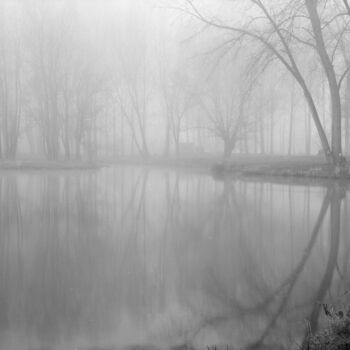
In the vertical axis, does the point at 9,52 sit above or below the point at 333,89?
above

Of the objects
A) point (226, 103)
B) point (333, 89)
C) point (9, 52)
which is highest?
point (9, 52)

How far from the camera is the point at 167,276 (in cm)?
403

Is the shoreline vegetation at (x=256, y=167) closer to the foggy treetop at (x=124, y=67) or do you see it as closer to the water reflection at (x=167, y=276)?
the foggy treetop at (x=124, y=67)

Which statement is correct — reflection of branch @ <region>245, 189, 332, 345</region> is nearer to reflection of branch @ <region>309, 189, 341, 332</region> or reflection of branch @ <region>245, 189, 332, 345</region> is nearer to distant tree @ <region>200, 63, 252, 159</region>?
reflection of branch @ <region>309, 189, 341, 332</region>

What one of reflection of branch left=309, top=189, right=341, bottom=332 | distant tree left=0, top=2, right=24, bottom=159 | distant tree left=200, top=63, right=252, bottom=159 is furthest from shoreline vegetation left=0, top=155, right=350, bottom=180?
reflection of branch left=309, top=189, right=341, bottom=332

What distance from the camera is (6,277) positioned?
3854 mm

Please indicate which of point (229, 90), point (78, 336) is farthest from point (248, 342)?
point (229, 90)

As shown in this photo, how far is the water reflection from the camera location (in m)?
2.85

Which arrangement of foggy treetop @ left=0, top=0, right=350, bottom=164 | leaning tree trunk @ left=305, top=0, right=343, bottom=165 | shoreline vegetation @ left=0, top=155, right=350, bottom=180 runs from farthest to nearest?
foggy treetop @ left=0, top=0, right=350, bottom=164 < shoreline vegetation @ left=0, top=155, right=350, bottom=180 < leaning tree trunk @ left=305, top=0, right=343, bottom=165

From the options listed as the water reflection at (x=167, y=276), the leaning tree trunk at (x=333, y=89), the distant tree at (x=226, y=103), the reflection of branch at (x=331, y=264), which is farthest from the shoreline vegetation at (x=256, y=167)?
the water reflection at (x=167, y=276)

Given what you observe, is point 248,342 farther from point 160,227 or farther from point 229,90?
point 229,90

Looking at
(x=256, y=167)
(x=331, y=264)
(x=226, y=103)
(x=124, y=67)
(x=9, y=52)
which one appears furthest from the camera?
(x=124, y=67)

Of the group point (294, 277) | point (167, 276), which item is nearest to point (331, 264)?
point (294, 277)

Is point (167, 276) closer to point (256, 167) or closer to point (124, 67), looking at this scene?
point (256, 167)
